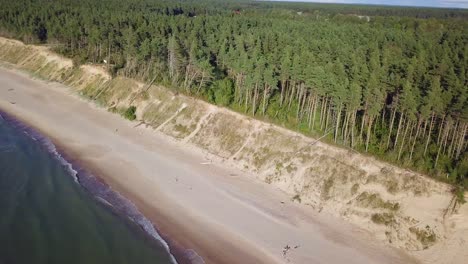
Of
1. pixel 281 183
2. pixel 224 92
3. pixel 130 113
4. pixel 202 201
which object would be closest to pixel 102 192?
pixel 202 201

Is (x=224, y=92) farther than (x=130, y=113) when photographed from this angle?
No

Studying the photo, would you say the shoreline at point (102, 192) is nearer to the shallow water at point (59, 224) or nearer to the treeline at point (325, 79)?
the shallow water at point (59, 224)

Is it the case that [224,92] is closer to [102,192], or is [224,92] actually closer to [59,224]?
[102,192]

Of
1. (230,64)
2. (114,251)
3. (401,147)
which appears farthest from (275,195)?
(230,64)

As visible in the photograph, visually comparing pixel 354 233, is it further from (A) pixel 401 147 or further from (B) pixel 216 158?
(B) pixel 216 158

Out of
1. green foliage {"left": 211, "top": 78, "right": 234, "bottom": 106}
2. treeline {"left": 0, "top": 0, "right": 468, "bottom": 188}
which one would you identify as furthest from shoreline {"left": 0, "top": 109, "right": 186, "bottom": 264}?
green foliage {"left": 211, "top": 78, "right": 234, "bottom": 106}

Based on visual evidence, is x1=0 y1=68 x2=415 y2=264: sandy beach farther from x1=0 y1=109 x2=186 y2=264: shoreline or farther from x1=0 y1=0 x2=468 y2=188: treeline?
x1=0 y1=0 x2=468 y2=188: treeline
